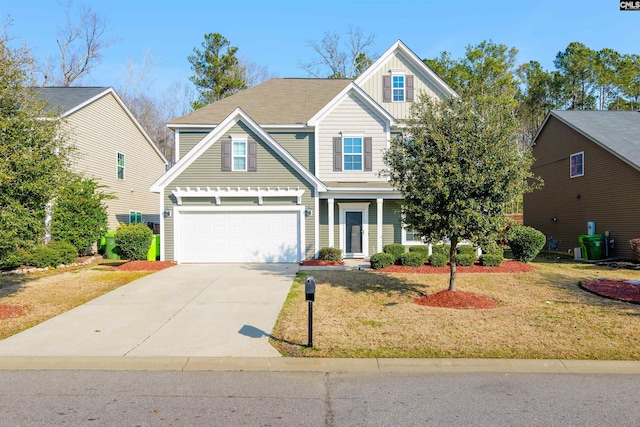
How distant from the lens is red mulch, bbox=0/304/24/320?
328 inches

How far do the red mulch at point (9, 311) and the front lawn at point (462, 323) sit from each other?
547 cm

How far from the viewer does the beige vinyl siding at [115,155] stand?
63.1ft

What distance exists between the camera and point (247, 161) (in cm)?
1633

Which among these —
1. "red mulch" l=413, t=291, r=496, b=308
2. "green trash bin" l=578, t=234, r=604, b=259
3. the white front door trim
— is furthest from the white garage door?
"green trash bin" l=578, t=234, r=604, b=259

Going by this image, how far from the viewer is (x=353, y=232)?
17.6 m

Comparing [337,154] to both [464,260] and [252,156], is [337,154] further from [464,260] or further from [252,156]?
[464,260]

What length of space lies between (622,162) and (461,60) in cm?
2503

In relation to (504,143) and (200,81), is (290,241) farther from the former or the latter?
(200,81)

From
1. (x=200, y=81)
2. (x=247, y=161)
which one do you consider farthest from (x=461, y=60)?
(x=247, y=161)

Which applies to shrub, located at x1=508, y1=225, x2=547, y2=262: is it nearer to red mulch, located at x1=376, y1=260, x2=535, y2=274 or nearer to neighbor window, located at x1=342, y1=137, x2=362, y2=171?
red mulch, located at x1=376, y1=260, x2=535, y2=274

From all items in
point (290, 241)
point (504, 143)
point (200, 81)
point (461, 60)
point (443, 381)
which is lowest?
point (443, 381)

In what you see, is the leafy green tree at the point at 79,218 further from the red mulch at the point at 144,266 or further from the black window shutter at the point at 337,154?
the black window shutter at the point at 337,154

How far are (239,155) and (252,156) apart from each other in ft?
1.73

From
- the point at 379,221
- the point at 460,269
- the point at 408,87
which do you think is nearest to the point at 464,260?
the point at 460,269
